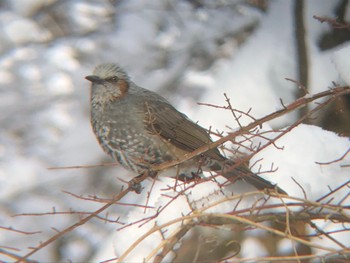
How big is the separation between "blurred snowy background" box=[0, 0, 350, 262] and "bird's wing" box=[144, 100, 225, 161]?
57 centimetres

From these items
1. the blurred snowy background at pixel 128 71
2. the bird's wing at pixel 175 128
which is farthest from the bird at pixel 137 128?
the blurred snowy background at pixel 128 71

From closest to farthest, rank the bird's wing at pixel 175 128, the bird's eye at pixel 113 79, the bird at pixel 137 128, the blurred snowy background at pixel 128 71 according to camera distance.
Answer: the bird at pixel 137 128 → the bird's wing at pixel 175 128 → the bird's eye at pixel 113 79 → the blurred snowy background at pixel 128 71

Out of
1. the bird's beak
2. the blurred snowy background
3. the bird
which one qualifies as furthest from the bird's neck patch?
the blurred snowy background

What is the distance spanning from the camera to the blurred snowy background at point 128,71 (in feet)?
19.7

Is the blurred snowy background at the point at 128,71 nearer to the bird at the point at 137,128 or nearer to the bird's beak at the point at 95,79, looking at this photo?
the bird at the point at 137,128

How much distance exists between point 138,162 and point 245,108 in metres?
1.48

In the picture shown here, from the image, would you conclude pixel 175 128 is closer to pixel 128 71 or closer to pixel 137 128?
pixel 137 128

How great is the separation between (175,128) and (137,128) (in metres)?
0.32

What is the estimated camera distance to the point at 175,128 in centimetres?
540

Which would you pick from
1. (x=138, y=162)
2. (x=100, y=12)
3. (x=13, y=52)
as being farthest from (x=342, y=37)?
(x=13, y=52)

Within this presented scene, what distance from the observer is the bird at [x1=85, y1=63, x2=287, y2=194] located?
5.18m

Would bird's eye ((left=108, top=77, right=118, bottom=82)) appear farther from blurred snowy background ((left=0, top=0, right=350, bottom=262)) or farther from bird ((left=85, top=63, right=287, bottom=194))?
blurred snowy background ((left=0, top=0, right=350, bottom=262))

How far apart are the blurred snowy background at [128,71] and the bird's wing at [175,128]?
57cm

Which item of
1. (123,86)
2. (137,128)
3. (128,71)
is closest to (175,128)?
(137,128)
